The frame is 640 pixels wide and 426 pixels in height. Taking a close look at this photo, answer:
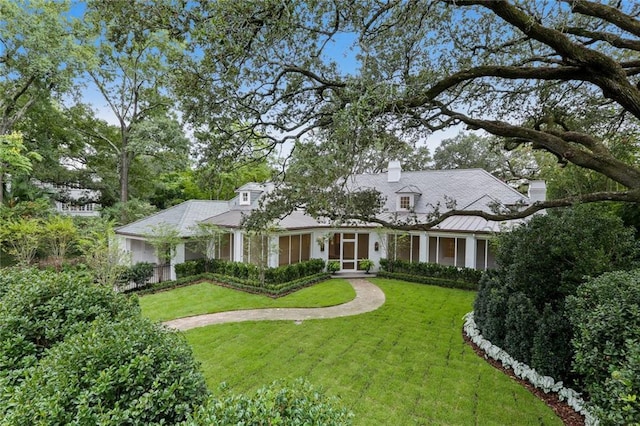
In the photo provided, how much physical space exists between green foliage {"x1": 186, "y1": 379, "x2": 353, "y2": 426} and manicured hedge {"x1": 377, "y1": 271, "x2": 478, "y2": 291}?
46.5 feet

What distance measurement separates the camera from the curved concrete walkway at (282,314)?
10.0 meters

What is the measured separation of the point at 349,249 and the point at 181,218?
389 inches

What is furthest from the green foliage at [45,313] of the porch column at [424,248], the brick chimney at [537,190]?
the brick chimney at [537,190]

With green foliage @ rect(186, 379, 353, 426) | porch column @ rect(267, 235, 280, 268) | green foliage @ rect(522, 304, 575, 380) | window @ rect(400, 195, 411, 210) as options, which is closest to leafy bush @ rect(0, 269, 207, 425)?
green foliage @ rect(186, 379, 353, 426)

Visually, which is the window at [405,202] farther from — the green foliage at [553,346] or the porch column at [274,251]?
the green foliage at [553,346]

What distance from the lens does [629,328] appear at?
335 centimetres

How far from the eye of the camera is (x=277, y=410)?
2.35m

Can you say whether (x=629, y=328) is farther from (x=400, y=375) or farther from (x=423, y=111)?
(x=423, y=111)

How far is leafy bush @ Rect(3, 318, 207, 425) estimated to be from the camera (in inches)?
96.6

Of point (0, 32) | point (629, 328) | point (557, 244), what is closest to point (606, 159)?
point (557, 244)

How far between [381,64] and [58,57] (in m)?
20.3

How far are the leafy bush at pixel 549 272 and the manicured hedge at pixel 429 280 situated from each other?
690cm

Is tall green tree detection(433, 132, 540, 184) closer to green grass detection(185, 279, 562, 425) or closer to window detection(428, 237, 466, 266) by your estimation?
window detection(428, 237, 466, 266)

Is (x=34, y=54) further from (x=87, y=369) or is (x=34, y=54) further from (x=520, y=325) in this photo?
(x=520, y=325)
